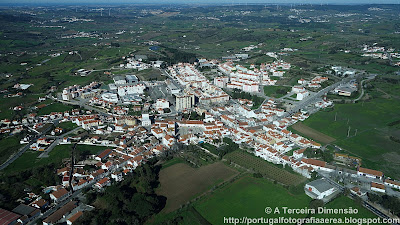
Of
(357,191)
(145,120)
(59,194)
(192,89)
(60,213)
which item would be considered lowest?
(60,213)

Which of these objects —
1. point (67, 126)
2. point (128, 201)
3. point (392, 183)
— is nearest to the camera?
point (128, 201)

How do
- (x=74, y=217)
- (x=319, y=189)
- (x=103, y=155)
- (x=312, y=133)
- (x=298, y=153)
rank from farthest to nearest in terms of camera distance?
1. (x=312, y=133)
2. (x=103, y=155)
3. (x=298, y=153)
4. (x=319, y=189)
5. (x=74, y=217)

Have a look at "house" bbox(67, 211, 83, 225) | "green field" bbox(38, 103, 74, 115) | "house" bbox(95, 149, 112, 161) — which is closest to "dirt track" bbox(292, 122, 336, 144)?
"house" bbox(95, 149, 112, 161)

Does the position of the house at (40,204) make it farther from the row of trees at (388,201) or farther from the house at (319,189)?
the row of trees at (388,201)

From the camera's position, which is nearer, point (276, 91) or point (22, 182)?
point (22, 182)

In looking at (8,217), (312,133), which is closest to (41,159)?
(8,217)

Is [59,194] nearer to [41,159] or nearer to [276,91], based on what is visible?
[41,159]

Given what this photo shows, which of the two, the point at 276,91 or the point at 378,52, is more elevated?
the point at 378,52
